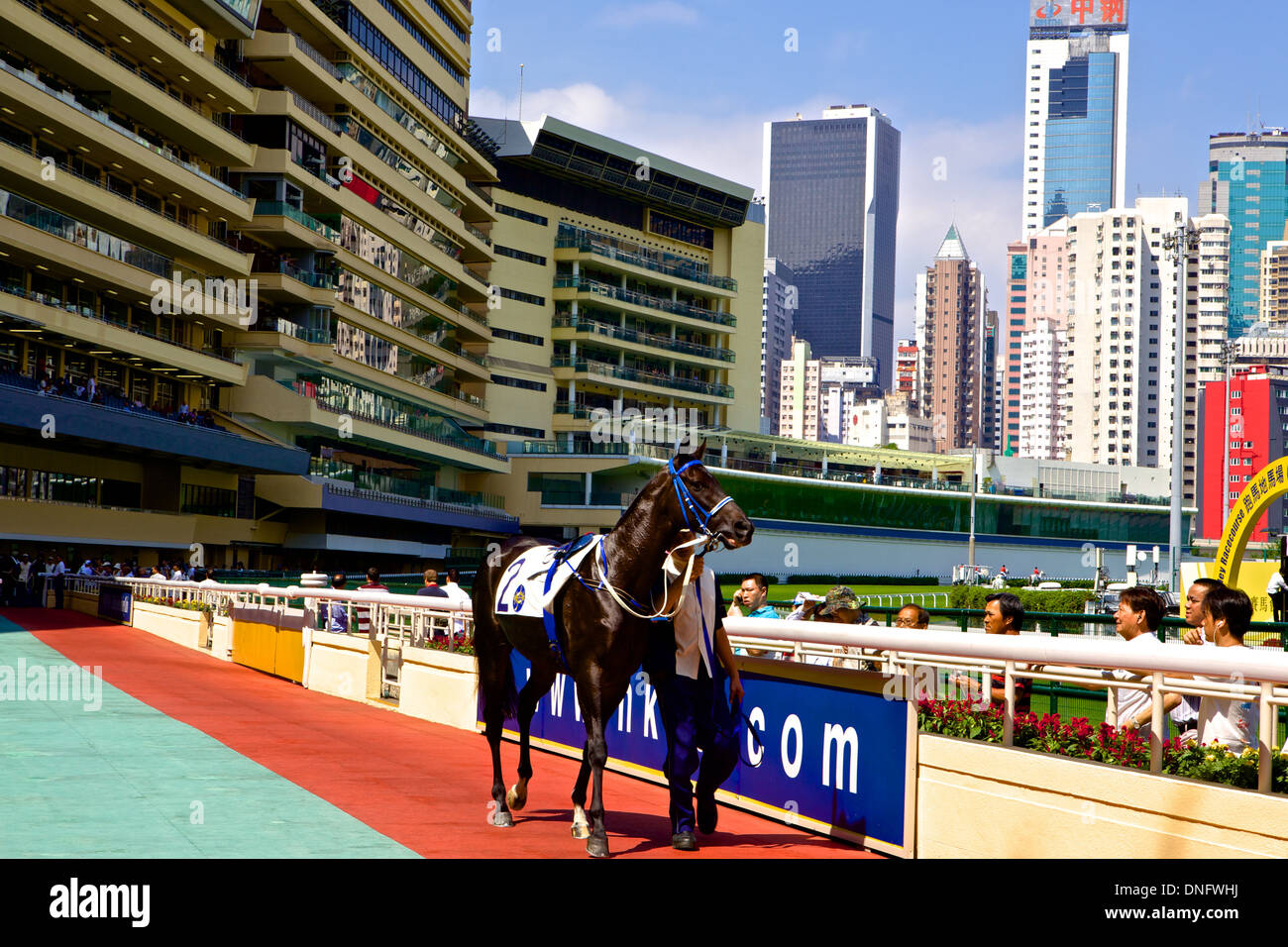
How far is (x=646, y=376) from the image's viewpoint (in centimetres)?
9838

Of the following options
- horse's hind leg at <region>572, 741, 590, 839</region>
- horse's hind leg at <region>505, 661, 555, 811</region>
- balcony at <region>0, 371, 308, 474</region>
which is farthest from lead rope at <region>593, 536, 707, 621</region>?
balcony at <region>0, 371, 308, 474</region>

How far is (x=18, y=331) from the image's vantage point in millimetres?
45094

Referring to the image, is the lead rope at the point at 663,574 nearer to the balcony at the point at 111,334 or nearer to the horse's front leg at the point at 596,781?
the horse's front leg at the point at 596,781

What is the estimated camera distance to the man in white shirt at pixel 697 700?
318 inches

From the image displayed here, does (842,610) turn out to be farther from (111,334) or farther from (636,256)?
(636,256)

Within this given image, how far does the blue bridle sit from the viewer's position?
750 centimetres

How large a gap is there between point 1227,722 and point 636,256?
93040mm

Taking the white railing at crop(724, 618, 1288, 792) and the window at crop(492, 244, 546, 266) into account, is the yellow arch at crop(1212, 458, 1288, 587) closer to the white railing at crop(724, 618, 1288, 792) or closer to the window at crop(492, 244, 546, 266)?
the white railing at crop(724, 618, 1288, 792)

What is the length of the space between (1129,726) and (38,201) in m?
47.3

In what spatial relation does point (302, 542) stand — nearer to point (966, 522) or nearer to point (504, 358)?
point (504, 358)

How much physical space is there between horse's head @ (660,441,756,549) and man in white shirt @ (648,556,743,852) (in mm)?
571

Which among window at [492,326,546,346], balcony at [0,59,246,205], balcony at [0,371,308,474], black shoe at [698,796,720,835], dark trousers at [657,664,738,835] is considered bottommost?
black shoe at [698,796,720,835]

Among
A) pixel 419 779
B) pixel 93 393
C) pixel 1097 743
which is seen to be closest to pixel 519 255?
pixel 93 393

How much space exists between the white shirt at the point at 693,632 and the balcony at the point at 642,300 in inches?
3422
